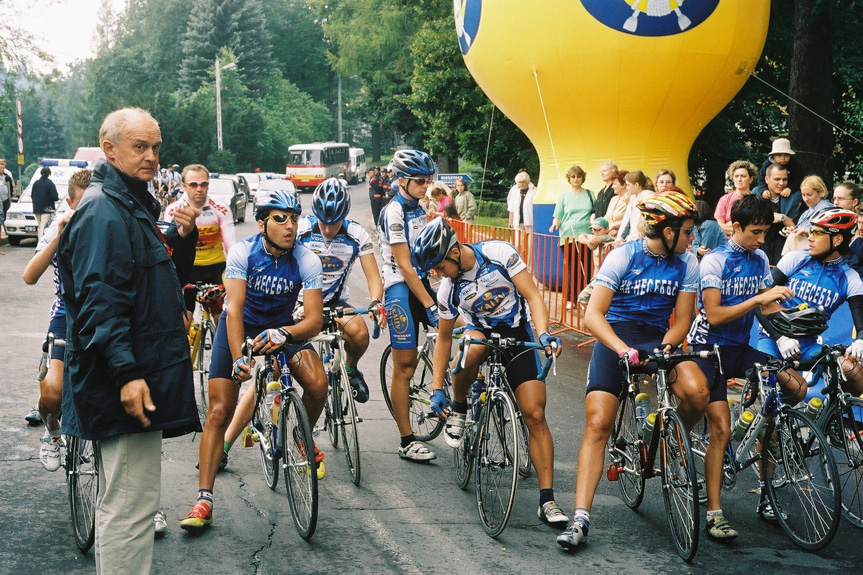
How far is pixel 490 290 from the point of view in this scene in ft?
20.2

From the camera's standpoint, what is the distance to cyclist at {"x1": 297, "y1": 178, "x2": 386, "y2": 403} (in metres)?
7.22

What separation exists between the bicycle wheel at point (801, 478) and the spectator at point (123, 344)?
3.39m

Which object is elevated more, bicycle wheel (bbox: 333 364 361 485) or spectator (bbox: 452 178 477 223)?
spectator (bbox: 452 178 477 223)

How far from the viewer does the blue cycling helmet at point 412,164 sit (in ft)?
24.3

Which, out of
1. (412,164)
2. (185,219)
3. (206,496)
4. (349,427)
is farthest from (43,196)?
(206,496)

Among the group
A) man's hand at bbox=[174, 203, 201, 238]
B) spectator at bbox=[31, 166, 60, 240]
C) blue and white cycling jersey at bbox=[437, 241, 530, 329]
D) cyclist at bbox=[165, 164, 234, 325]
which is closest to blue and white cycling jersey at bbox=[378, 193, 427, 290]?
blue and white cycling jersey at bbox=[437, 241, 530, 329]

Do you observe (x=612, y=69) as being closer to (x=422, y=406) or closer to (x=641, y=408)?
(x=422, y=406)

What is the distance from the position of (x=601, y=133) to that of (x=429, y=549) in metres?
12.0

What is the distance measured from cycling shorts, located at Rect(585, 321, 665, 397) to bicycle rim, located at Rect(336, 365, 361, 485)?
1.70 meters

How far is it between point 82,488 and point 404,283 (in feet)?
9.45

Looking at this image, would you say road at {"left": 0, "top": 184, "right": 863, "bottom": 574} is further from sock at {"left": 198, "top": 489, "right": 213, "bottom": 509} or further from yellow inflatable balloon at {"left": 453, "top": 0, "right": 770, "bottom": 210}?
yellow inflatable balloon at {"left": 453, "top": 0, "right": 770, "bottom": 210}

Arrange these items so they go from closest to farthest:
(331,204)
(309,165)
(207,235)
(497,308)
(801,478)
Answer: (801,478)
(497,308)
(331,204)
(207,235)
(309,165)

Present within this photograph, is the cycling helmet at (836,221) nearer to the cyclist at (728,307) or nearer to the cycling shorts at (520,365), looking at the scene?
the cyclist at (728,307)

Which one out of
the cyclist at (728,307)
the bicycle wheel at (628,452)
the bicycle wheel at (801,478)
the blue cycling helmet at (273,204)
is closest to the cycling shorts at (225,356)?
the blue cycling helmet at (273,204)
